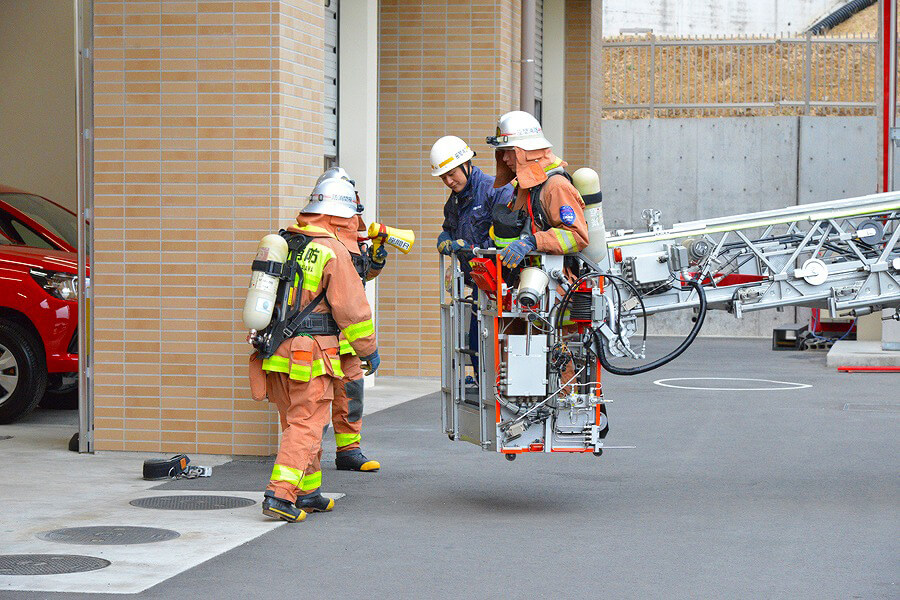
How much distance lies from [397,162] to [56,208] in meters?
3.91

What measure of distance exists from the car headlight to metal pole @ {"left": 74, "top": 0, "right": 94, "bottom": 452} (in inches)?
69.9

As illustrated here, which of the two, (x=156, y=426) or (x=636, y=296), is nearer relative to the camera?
(x=636, y=296)

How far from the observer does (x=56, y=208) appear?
45.2 feet

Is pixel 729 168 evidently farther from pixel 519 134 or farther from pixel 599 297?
pixel 599 297

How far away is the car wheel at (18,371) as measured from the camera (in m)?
11.8

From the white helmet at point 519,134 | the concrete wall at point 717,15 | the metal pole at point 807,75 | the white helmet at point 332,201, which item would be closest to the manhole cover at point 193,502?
the white helmet at point 332,201

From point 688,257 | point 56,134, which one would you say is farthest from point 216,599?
point 56,134

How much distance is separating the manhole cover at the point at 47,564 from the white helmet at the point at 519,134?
3.35 meters

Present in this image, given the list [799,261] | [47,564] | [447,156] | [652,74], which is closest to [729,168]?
[652,74]

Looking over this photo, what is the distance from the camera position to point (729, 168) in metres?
23.5

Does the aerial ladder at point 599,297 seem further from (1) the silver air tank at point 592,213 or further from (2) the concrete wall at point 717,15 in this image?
(2) the concrete wall at point 717,15

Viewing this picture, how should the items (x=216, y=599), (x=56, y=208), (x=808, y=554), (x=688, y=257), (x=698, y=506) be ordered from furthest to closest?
1. (x=56, y=208)
2. (x=688, y=257)
3. (x=698, y=506)
4. (x=808, y=554)
5. (x=216, y=599)

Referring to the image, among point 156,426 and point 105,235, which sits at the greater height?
point 105,235

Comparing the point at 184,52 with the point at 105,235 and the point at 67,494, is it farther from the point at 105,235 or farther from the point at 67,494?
the point at 67,494
